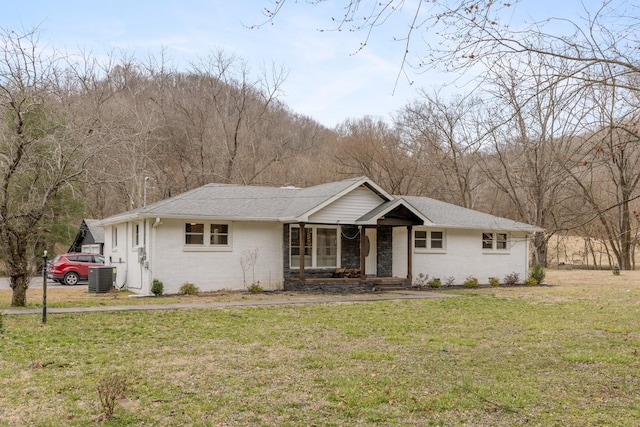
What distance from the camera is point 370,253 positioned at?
76.5 ft

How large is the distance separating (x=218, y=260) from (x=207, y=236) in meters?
0.91

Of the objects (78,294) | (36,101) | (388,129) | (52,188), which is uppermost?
(388,129)

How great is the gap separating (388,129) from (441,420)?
3736cm

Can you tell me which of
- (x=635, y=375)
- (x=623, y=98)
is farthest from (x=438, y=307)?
(x=623, y=98)

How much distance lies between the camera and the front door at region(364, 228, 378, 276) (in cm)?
2312

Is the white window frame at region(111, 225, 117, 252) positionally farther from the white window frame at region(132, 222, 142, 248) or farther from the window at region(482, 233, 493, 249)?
the window at region(482, 233, 493, 249)

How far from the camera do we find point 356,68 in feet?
23.5

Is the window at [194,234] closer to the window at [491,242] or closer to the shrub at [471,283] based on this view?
the shrub at [471,283]

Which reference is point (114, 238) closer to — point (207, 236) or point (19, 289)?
point (207, 236)

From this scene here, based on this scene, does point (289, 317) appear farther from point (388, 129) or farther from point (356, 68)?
point (388, 129)

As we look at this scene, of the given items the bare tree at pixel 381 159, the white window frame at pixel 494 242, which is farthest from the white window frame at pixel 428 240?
the bare tree at pixel 381 159

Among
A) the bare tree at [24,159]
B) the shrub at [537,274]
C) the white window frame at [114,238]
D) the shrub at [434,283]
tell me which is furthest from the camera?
the shrub at [537,274]

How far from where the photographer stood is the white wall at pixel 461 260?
2359cm

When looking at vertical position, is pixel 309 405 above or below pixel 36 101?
below
